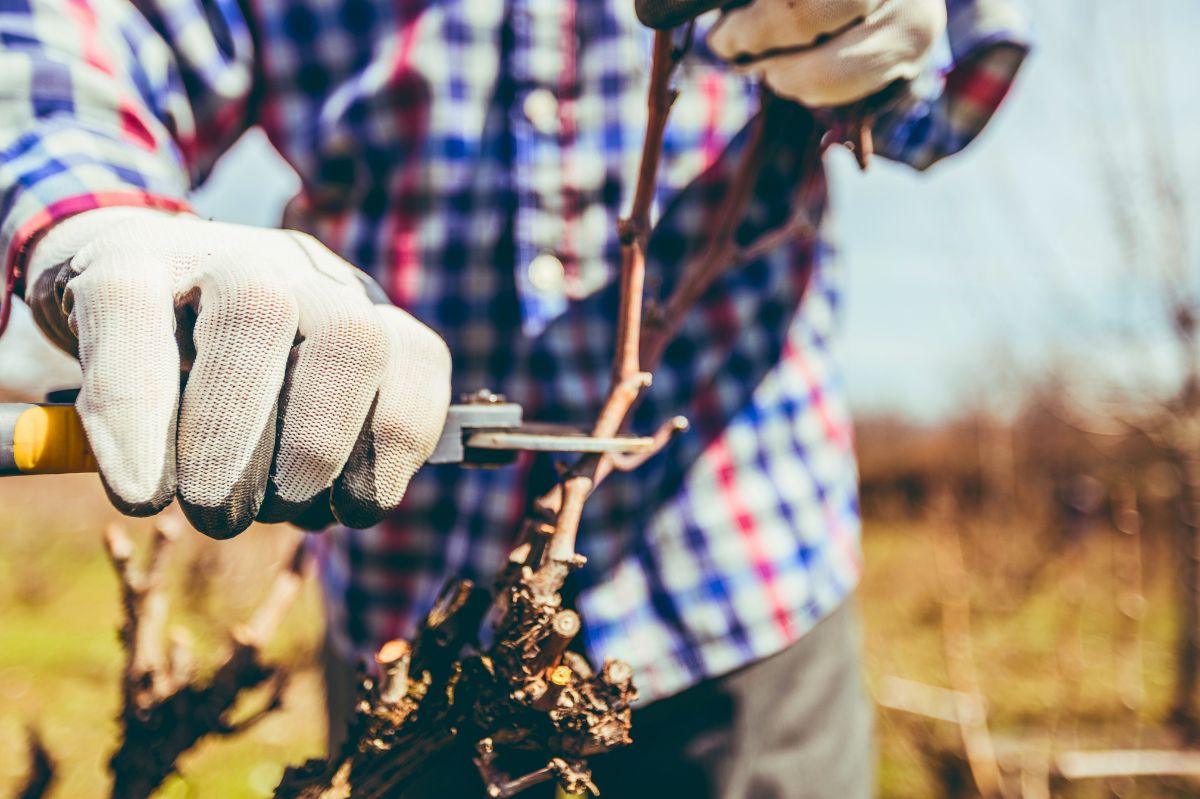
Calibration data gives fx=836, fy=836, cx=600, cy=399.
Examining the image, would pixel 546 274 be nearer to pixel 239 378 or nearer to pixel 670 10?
pixel 670 10

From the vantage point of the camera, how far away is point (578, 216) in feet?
4.94

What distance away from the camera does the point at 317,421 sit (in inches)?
35.6

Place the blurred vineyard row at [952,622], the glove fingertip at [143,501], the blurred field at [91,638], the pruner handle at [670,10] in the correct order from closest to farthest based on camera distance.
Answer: the glove fingertip at [143,501] → the pruner handle at [670,10] → the blurred field at [91,638] → the blurred vineyard row at [952,622]

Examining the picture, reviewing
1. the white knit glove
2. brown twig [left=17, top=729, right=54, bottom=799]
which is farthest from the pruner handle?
brown twig [left=17, top=729, right=54, bottom=799]

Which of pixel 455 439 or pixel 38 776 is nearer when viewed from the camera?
pixel 455 439

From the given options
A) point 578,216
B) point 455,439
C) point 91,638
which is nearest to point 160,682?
point 455,439

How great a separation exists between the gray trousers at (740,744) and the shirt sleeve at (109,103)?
995 millimetres

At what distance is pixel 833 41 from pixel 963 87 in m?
0.45

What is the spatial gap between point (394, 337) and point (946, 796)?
428 centimetres

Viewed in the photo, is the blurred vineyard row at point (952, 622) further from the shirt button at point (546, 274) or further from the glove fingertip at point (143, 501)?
the shirt button at point (546, 274)

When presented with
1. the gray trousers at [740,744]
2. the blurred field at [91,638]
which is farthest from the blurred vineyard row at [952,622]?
the gray trousers at [740,744]

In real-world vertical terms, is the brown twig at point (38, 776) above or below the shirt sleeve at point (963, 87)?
below

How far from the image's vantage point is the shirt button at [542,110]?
1.49 m

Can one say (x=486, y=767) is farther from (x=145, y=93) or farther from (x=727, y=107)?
(x=145, y=93)
